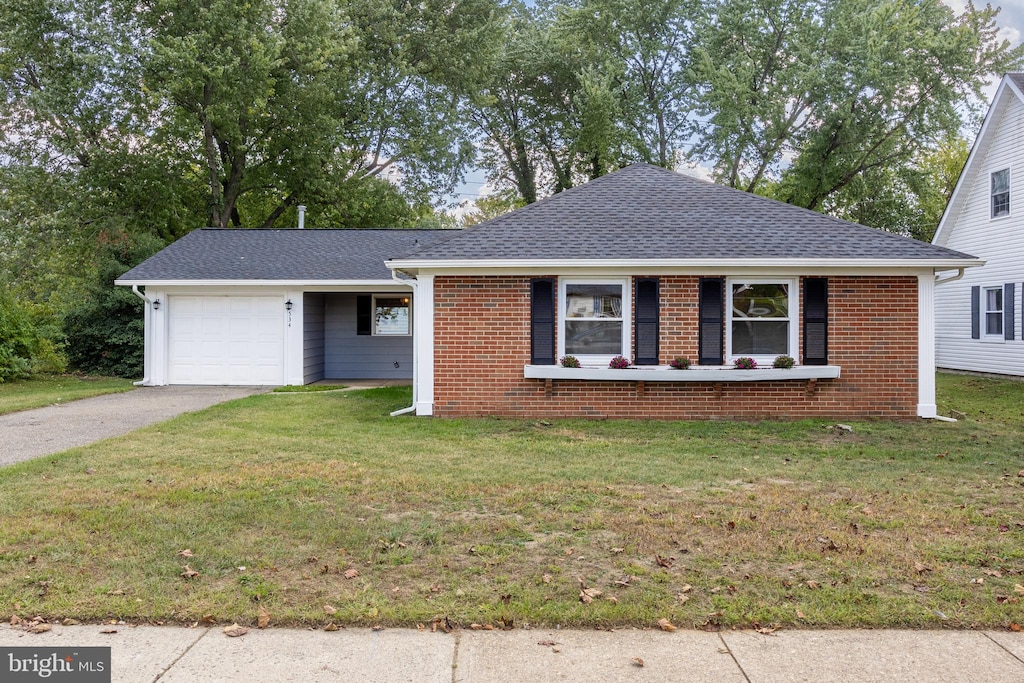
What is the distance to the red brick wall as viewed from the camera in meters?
10.9

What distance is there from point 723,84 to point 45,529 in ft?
81.0

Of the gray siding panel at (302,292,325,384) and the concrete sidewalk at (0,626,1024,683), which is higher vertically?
the gray siding panel at (302,292,325,384)

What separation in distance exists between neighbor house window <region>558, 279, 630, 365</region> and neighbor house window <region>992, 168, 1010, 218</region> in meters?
11.8

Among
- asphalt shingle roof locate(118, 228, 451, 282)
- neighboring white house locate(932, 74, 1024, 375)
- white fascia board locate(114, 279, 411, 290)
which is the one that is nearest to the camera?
white fascia board locate(114, 279, 411, 290)

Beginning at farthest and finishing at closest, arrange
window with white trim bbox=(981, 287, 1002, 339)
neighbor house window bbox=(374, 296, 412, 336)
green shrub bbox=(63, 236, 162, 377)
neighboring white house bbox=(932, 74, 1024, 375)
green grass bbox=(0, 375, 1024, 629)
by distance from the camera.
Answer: window with white trim bbox=(981, 287, 1002, 339), green shrub bbox=(63, 236, 162, 377), neighbor house window bbox=(374, 296, 412, 336), neighboring white house bbox=(932, 74, 1024, 375), green grass bbox=(0, 375, 1024, 629)

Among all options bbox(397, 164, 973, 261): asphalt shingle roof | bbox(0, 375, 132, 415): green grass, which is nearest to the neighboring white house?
bbox(397, 164, 973, 261): asphalt shingle roof

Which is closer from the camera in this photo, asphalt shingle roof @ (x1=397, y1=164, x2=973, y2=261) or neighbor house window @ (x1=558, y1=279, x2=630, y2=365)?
asphalt shingle roof @ (x1=397, y1=164, x2=973, y2=261)

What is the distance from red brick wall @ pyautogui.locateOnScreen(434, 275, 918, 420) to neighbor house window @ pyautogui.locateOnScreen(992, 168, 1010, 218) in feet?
28.8

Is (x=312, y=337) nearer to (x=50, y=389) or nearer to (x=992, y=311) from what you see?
(x=50, y=389)

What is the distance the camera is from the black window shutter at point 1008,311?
55.4 feet

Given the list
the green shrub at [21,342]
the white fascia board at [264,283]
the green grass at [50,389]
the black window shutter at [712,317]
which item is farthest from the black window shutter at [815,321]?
the green shrub at [21,342]

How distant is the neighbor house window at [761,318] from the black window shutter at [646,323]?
3.54ft

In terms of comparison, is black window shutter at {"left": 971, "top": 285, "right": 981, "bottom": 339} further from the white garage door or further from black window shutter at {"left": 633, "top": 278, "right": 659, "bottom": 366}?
the white garage door
